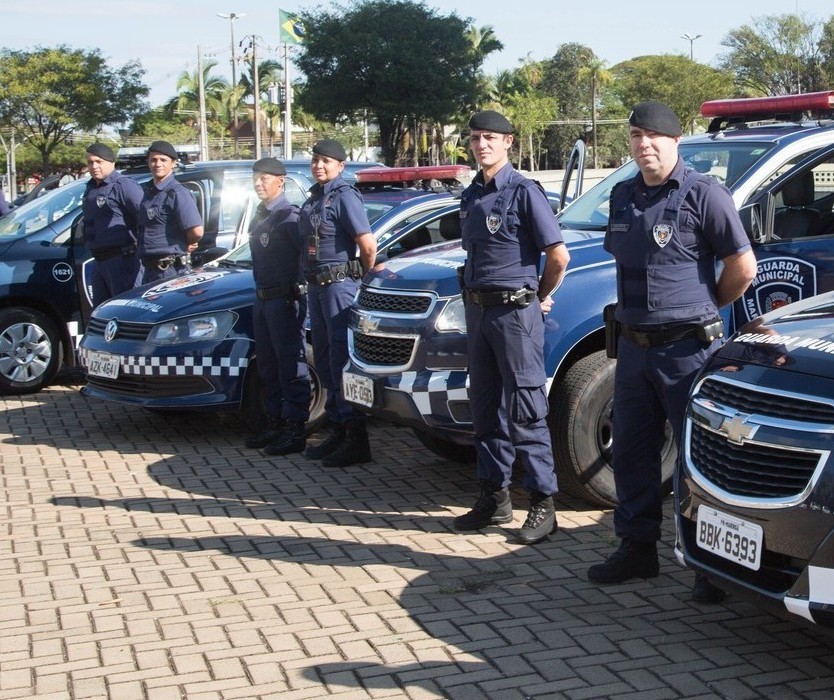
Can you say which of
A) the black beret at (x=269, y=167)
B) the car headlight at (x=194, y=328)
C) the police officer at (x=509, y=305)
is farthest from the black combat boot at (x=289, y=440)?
the police officer at (x=509, y=305)

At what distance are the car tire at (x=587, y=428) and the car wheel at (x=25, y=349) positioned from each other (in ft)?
18.4

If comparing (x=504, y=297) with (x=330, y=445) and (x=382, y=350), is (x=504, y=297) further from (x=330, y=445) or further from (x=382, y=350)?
(x=330, y=445)

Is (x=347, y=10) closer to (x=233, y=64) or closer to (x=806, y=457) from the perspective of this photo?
(x=233, y=64)

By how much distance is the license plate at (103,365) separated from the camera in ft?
26.4

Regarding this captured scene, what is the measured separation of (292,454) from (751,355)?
414cm

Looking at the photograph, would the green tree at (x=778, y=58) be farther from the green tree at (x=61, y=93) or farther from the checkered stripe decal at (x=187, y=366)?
the checkered stripe decal at (x=187, y=366)

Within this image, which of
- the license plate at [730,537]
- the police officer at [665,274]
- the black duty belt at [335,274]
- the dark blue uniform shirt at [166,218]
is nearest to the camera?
the license plate at [730,537]

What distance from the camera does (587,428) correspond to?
19.5 ft

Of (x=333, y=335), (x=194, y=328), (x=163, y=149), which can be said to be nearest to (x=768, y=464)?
(x=333, y=335)

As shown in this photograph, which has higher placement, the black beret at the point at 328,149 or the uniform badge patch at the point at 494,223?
the black beret at the point at 328,149

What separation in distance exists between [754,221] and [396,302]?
1857 millimetres

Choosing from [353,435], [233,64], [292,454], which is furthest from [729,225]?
[233,64]

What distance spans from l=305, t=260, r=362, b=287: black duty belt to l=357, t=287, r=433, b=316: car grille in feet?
2.05

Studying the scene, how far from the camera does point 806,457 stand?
146 inches
